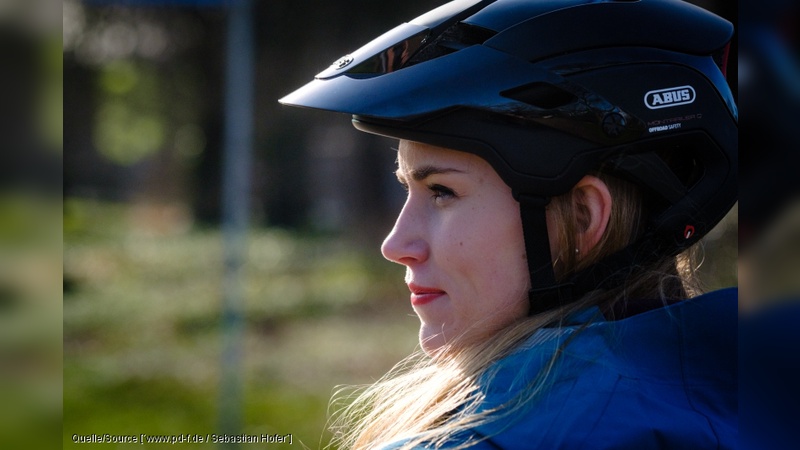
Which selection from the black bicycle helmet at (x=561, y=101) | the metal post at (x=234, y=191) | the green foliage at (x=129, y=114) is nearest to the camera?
the black bicycle helmet at (x=561, y=101)

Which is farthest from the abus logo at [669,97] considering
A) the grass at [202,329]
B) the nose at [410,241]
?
the grass at [202,329]

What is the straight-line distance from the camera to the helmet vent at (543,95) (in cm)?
178

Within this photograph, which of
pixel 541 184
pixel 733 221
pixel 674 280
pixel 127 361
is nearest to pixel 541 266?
pixel 541 184

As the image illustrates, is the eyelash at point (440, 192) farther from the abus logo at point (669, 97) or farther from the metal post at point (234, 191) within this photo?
the metal post at point (234, 191)

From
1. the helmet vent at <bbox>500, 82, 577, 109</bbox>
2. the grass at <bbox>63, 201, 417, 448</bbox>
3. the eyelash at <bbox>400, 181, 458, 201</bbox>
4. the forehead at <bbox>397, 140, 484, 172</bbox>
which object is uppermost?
→ the helmet vent at <bbox>500, 82, 577, 109</bbox>

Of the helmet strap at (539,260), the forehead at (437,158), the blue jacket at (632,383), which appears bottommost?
the blue jacket at (632,383)

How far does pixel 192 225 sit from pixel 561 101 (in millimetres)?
11131

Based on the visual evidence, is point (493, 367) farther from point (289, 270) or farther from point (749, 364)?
point (289, 270)

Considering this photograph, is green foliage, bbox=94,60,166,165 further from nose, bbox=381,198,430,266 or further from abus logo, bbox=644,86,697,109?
abus logo, bbox=644,86,697,109

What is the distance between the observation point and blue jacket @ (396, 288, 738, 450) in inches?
56.3

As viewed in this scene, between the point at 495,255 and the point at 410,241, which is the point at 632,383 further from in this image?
the point at 410,241

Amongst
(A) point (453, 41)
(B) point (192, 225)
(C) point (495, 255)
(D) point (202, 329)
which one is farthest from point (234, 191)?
(B) point (192, 225)

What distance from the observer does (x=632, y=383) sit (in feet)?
4.93

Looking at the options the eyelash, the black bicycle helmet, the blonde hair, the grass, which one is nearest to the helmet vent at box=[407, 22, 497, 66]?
the black bicycle helmet
